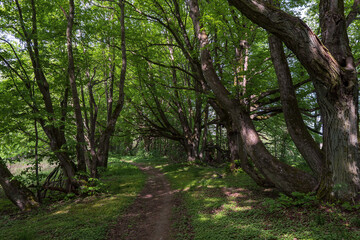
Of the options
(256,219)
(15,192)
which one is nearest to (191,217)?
(256,219)

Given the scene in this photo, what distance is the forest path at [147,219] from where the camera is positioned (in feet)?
15.9

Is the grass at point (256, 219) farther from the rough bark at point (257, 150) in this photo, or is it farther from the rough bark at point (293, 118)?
the rough bark at point (293, 118)

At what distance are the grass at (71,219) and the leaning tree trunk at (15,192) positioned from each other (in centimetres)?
42

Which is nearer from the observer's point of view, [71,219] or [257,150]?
[71,219]

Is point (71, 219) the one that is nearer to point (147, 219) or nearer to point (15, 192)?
point (147, 219)

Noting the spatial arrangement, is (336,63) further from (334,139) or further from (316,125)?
(316,125)

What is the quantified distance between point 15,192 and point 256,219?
854 cm

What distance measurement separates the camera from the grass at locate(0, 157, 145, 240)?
468cm

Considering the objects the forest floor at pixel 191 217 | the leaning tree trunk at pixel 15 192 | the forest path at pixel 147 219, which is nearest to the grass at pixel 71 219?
the forest floor at pixel 191 217

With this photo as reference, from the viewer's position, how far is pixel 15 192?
7.34 meters

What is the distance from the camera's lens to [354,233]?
10.6 ft

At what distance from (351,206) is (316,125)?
13222 millimetres

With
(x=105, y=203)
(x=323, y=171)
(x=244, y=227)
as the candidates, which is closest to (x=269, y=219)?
(x=244, y=227)

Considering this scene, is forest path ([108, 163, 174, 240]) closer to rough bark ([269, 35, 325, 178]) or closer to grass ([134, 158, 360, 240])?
grass ([134, 158, 360, 240])
